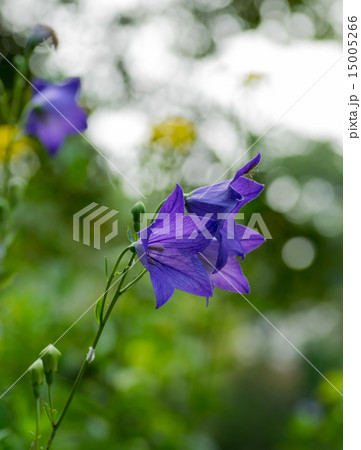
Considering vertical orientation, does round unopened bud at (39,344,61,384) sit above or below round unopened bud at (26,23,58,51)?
below

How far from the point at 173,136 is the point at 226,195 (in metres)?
0.95

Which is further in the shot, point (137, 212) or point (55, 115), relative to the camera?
point (55, 115)

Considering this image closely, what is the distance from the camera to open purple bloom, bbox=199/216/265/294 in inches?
26.4

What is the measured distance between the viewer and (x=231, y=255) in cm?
69

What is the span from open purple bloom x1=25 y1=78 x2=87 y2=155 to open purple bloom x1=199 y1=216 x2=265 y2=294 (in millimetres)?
781

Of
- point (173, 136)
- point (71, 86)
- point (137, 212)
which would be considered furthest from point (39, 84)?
point (137, 212)

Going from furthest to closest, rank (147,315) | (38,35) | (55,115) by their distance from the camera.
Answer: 1. (147,315)
2. (55,115)
3. (38,35)

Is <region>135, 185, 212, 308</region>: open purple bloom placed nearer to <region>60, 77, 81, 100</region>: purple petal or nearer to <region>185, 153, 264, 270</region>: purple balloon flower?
<region>185, 153, 264, 270</region>: purple balloon flower

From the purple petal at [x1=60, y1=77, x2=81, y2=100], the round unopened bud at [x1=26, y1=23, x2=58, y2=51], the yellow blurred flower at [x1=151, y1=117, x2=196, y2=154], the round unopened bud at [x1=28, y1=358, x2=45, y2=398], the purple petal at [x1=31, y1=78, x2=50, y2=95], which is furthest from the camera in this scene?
the yellow blurred flower at [x1=151, y1=117, x2=196, y2=154]

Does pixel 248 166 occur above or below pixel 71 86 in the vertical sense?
above

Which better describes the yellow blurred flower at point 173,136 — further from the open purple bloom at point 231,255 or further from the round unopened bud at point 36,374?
the round unopened bud at point 36,374

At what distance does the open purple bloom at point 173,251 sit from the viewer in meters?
0.64

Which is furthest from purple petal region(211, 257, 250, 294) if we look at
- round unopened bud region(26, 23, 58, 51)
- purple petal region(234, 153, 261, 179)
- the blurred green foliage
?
round unopened bud region(26, 23, 58, 51)

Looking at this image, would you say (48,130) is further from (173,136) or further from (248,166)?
(248,166)
